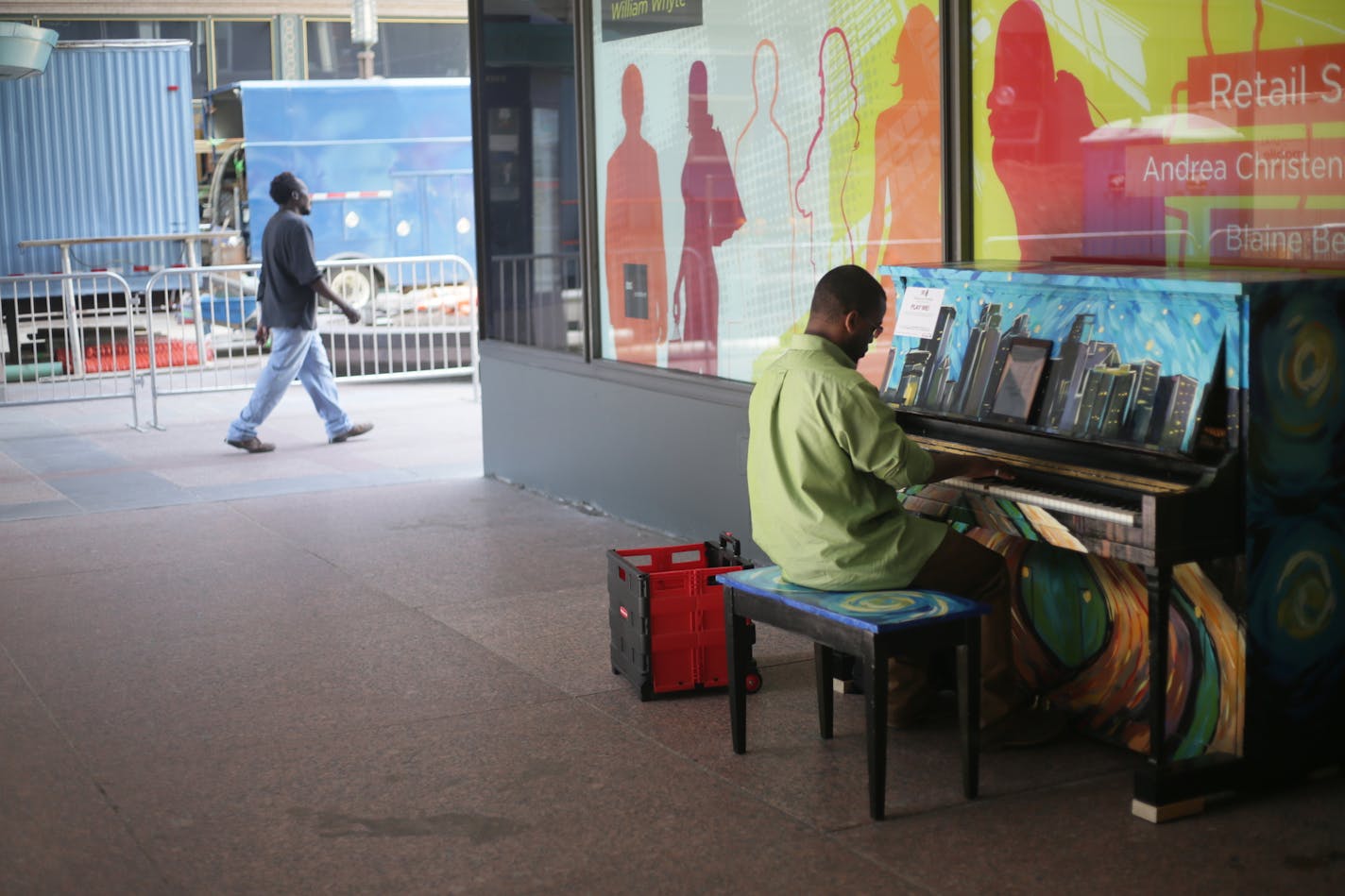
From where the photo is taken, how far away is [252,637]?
6.52 metres

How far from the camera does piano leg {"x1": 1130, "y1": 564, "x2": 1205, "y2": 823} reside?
4258mm

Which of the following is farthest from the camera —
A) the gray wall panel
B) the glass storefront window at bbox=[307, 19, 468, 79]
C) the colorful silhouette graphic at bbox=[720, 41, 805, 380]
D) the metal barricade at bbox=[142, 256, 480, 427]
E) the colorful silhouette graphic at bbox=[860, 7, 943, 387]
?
the glass storefront window at bbox=[307, 19, 468, 79]

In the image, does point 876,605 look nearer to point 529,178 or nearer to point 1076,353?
point 1076,353

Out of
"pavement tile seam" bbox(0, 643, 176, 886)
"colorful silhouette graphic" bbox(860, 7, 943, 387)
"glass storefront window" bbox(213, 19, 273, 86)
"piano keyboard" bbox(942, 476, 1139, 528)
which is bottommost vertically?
"pavement tile seam" bbox(0, 643, 176, 886)

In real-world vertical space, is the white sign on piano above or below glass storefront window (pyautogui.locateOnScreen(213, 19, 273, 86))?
below

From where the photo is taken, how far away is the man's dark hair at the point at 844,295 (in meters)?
4.72

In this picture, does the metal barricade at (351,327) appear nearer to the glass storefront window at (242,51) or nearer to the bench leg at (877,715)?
the glass storefront window at (242,51)

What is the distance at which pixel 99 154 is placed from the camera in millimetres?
17641

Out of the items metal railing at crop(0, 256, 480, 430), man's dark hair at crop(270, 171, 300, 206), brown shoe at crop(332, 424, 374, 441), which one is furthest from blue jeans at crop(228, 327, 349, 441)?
metal railing at crop(0, 256, 480, 430)

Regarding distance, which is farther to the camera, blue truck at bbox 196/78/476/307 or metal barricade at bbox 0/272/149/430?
→ blue truck at bbox 196/78/476/307

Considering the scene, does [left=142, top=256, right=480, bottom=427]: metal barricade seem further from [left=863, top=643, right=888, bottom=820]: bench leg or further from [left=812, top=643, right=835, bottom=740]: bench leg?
[left=863, top=643, right=888, bottom=820]: bench leg

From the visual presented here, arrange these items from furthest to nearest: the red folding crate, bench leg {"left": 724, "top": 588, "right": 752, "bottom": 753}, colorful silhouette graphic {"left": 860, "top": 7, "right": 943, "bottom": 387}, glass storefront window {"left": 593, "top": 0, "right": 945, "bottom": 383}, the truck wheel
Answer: the truck wheel, glass storefront window {"left": 593, "top": 0, "right": 945, "bottom": 383}, colorful silhouette graphic {"left": 860, "top": 7, "right": 943, "bottom": 387}, the red folding crate, bench leg {"left": 724, "top": 588, "right": 752, "bottom": 753}

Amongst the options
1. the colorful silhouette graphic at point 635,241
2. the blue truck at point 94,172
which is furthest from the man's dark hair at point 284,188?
the blue truck at point 94,172

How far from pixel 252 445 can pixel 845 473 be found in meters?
7.59
